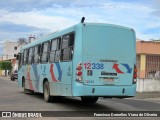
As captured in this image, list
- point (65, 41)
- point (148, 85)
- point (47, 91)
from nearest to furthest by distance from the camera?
point (65, 41) → point (47, 91) → point (148, 85)

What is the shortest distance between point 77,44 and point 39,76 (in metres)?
5.48

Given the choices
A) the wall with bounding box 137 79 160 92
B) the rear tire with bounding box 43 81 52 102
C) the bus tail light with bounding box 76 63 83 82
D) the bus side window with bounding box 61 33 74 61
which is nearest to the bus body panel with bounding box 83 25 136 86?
the bus tail light with bounding box 76 63 83 82

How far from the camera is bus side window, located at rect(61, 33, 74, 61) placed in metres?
14.5

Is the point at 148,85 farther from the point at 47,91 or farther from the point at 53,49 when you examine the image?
the point at 53,49

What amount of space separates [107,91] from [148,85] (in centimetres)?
1487

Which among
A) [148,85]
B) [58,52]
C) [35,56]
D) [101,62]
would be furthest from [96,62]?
[148,85]

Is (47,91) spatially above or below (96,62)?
below

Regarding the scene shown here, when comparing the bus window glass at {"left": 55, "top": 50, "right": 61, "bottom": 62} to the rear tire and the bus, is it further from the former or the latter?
the rear tire

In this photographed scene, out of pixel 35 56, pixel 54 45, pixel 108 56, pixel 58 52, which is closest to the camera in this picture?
pixel 108 56

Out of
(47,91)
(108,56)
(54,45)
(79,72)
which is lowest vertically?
(47,91)

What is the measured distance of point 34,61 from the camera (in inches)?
802

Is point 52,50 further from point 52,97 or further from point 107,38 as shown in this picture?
point 107,38

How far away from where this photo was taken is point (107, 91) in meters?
13.9

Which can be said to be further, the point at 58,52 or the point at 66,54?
the point at 58,52
